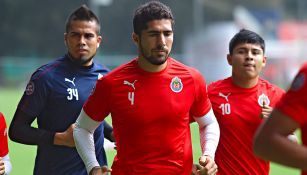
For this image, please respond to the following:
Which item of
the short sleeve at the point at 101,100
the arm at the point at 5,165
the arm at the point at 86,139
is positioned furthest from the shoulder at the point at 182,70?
the arm at the point at 5,165

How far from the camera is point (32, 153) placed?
44.2 feet

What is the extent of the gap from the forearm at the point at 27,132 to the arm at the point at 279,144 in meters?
2.66

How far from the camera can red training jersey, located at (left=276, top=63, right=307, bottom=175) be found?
2.69 m

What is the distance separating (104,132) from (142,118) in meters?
1.29

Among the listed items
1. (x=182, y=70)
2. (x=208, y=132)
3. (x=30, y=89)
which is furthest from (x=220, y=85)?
(x=30, y=89)

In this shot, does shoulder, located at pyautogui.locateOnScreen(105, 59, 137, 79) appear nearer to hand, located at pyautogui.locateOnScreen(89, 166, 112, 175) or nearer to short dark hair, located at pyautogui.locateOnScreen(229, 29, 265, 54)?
hand, located at pyautogui.locateOnScreen(89, 166, 112, 175)

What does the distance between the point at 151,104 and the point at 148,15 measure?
53 centimetres

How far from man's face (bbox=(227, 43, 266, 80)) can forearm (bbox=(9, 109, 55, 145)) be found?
1491mm

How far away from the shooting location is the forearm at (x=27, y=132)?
5.11 meters

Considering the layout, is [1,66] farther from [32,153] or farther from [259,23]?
[32,153]

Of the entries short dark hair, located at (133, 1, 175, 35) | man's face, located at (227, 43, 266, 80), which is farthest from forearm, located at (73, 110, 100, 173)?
man's face, located at (227, 43, 266, 80)

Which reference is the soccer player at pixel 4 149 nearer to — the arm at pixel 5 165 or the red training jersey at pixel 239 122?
the arm at pixel 5 165

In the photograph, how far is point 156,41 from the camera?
4.27 m

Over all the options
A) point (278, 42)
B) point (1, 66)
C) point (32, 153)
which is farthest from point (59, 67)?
point (1, 66)
